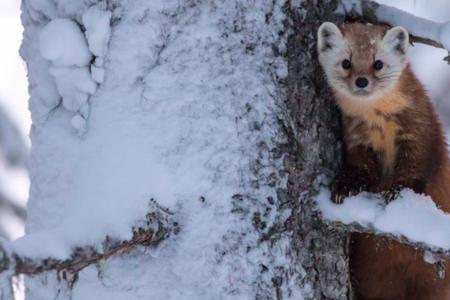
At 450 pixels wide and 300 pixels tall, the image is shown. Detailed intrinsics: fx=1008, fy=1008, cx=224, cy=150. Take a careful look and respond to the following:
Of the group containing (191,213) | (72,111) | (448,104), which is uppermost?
(72,111)

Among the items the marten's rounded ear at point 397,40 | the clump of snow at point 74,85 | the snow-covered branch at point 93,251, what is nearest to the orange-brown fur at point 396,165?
the marten's rounded ear at point 397,40

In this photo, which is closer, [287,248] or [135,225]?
[135,225]

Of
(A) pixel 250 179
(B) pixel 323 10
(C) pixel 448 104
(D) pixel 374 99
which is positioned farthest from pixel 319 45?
(C) pixel 448 104

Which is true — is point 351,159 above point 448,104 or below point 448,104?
above

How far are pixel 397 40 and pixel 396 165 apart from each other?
520 millimetres

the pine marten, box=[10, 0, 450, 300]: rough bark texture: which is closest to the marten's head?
the pine marten

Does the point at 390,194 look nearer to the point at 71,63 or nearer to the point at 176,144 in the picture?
the point at 176,144

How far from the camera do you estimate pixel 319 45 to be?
392cm

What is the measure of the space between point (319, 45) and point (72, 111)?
100cm

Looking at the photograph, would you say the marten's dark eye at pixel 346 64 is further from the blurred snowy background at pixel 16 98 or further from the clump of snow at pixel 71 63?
the blurred snowy background at pixel 16 98

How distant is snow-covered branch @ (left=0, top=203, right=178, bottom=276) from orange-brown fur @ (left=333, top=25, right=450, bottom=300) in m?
0.94

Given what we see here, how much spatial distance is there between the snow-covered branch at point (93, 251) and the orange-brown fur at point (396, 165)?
3.08 ft

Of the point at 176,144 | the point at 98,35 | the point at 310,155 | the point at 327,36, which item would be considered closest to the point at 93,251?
the point at 176,144

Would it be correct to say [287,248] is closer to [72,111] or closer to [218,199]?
[218,199]
